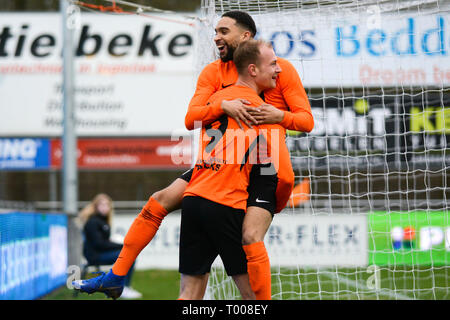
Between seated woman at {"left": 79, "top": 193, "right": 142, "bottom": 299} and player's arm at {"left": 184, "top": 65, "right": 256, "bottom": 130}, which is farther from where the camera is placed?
seated woman at {"left": 79, "top": 193, "right": 142, "bottom": 299}

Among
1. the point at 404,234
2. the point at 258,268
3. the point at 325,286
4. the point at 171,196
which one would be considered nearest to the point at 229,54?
the point at 171,196

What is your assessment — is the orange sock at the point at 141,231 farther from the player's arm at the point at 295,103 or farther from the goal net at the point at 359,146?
the goal net at the point at 359,146

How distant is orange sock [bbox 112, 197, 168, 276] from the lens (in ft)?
13.4

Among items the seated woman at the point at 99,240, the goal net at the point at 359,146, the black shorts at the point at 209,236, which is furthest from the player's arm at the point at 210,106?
the seated woman at the point at 99,240

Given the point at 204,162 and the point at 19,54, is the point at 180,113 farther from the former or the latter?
the point at 204,162

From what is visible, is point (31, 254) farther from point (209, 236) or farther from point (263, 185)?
point (263, 185)

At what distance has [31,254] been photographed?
7.95m

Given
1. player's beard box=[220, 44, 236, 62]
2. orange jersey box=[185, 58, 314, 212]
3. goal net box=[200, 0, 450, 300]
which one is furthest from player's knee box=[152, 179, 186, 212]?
goal net box=[200, 0, 450, 300]

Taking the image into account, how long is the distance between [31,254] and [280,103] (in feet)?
16.0

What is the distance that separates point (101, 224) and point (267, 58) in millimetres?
7066

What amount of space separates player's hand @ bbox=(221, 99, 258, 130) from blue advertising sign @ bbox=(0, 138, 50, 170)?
13.3 m

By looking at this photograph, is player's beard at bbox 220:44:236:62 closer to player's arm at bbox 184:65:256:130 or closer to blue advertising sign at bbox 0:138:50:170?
player's arm at bbox 184:65:256:130

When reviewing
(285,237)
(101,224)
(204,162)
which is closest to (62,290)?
(101,224)

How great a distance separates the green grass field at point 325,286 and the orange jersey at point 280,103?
3.25 metres
